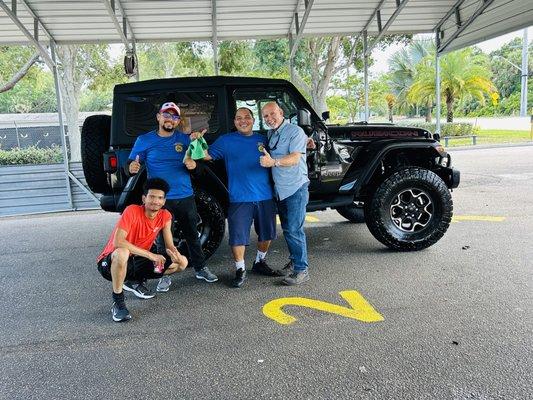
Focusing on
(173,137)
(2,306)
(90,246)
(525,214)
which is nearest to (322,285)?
(173,137)

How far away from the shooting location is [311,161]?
4945mm

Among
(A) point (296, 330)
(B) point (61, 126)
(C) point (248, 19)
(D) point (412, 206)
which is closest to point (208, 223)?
(A) point (296, 330)

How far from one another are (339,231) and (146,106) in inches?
119

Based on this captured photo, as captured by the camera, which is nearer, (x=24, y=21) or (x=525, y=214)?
(x=525, y=214)

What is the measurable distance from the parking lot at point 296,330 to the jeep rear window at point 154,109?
1.53 m

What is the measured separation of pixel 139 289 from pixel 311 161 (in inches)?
85.7

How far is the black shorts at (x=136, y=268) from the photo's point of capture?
363 cm

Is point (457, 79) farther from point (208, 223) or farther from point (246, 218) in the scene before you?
point (246, 218)

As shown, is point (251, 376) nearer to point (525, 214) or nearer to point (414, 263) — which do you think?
point (414, 263)

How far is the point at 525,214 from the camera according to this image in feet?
21.9

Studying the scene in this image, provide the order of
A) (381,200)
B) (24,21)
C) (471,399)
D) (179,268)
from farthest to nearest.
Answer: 1. (24,21)
2. (381,200)
3. (179,268)
4. (471,399)

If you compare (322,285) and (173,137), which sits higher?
(173,137)

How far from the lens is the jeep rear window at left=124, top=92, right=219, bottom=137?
4.67 metres

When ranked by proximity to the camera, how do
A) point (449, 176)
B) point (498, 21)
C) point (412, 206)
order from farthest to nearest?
1. point (498, 21)
2. point (449, 176)
3. point (412, 206)
